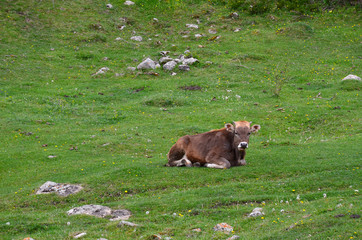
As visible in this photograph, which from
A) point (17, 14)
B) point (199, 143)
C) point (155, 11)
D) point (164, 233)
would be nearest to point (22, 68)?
point (17, 14)

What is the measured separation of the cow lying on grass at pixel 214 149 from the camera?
690 inches

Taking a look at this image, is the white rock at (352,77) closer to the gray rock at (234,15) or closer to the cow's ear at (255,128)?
the cow's ear at (255,128)

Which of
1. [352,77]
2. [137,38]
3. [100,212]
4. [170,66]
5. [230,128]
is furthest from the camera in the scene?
[137,38]

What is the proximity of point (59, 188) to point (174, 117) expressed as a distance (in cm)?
1185

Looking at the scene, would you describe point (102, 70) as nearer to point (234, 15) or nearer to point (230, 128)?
point (234, 15)

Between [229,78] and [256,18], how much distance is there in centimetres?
1560

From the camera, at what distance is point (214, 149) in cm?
1783

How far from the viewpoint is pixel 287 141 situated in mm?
21688

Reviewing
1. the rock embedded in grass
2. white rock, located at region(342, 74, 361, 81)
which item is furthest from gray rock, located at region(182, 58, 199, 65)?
the rock embedded in grass

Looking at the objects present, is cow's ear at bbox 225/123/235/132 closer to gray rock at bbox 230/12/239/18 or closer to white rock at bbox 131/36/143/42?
white rock at bbox 131/36/143/42

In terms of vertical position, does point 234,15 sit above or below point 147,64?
above

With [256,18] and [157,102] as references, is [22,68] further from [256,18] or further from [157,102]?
[256,18]

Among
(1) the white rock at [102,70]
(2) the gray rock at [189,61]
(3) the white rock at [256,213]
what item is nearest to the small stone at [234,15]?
(2) the gray rock at [189,61]

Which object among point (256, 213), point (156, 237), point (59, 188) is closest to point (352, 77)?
point (256, 213)
